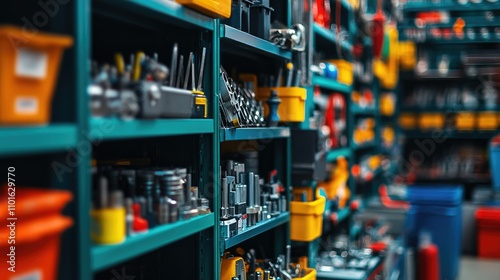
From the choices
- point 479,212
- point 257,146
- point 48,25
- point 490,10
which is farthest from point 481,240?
point 48,25

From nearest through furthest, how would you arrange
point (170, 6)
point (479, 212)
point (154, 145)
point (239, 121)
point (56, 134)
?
point (56, 134)
point (170, 6)
point (154, 145)
point (239, 121)
point (479, 212)

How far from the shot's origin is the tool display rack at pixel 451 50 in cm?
662

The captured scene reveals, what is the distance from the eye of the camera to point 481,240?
557cm

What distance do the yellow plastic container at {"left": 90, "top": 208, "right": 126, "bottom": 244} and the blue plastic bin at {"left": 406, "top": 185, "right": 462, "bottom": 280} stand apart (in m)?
3.77

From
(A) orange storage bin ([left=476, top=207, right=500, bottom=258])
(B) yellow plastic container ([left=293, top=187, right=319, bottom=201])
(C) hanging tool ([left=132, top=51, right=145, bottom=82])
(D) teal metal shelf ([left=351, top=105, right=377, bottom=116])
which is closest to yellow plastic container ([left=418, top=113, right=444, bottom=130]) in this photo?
(A) orange storage bin ([left=476, top=207, right=500, bottom=258])

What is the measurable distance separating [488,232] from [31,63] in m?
5.15

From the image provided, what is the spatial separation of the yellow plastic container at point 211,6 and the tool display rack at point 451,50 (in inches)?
198

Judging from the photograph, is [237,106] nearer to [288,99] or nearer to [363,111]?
[288,99]

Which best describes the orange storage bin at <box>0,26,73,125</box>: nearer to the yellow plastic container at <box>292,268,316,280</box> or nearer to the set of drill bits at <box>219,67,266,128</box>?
the set of drill bits at <box>219,67,266,128</box>

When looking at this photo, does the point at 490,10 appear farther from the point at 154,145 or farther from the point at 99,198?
the point at 99,198

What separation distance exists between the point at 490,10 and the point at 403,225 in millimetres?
3174

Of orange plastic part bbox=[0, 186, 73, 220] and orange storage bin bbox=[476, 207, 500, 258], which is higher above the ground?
orange plastic part bbox=[0, 186, 73, 220]

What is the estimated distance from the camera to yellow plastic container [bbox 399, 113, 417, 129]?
7.00 m

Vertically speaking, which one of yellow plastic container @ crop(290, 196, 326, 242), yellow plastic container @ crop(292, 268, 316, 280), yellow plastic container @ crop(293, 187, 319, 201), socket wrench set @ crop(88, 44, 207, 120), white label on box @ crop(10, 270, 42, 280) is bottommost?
yellow plastic container @ crop(292, 268, 316, 280)
